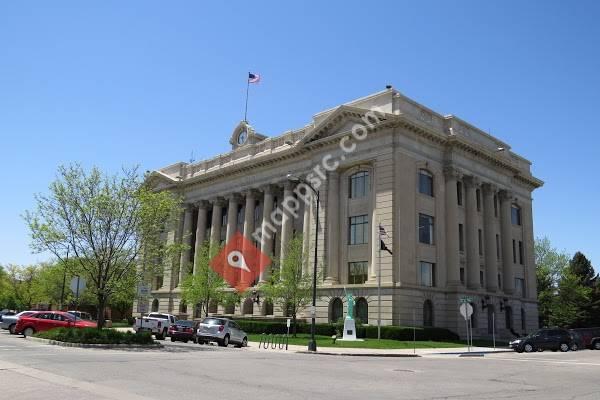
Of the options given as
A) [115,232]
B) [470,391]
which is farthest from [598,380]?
[115,232]

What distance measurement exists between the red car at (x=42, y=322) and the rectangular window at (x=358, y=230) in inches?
929

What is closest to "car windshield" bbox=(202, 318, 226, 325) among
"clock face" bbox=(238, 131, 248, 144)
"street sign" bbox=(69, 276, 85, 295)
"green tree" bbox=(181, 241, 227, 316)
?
"street sign" bbox=(69, 276, 85, 295)

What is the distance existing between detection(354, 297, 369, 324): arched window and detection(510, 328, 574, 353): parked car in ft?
38.1

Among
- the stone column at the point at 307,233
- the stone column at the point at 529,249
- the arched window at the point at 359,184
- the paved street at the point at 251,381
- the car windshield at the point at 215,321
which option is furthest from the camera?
the stone column at the point at 529,249

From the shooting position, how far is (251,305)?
189ft

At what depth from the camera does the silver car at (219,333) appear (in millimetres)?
32812

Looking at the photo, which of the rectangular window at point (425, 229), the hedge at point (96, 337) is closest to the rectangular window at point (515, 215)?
the rectangular window at point (425, 229)

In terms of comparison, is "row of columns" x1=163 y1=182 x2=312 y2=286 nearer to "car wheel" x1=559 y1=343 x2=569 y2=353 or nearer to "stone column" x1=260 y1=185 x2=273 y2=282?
"stone column" x1=260 y1=185 x2=273 y2=282

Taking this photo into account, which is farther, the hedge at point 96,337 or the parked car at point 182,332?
the parked car at point 182,332

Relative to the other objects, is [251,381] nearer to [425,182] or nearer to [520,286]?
[425,182]

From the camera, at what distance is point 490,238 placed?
5319 centimetres

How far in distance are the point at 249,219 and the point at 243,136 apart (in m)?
11.4

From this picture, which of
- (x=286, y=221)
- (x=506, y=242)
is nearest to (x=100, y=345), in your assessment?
(x=286, y=221)

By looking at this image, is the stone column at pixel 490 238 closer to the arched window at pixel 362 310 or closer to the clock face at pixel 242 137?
the arched window at pixel 362 310
